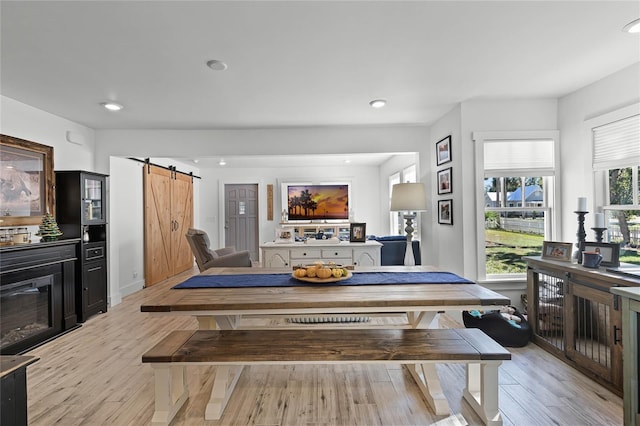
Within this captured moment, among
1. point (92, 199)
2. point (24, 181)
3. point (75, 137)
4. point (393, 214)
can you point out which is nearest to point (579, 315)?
point (393, 214)

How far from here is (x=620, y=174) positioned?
2.72 m

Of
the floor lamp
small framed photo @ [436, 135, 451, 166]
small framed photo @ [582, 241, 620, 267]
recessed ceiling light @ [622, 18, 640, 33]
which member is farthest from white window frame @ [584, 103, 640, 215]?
the floor lamp

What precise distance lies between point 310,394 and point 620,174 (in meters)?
3.10

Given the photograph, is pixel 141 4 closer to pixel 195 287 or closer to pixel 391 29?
pixel 391 29

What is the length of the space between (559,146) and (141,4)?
12.5 feet

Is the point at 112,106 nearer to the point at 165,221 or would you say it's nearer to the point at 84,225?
the point at 84,225

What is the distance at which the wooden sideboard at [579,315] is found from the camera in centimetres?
209

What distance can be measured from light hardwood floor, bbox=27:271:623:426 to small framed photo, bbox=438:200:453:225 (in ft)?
4.82

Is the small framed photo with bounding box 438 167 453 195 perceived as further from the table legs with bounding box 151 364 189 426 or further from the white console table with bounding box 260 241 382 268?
the table legs with bounding box 151 364 189 426

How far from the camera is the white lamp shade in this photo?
12.9 feet

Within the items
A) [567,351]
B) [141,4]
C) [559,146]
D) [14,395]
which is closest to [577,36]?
[559,146]

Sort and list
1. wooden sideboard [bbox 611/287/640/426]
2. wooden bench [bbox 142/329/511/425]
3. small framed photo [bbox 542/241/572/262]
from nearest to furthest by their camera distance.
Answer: wooden sideboard [bbox 611/287/640/426] → wooden bench [bbox 142/329/511/425] → small framed photo [bbox 542/241/572/262]

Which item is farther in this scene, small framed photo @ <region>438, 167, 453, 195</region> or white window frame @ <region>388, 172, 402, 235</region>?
white window frame @ <region>388, 172, 402, 235</region>

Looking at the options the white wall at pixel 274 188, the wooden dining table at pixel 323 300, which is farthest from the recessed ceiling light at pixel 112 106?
the white wall at pixel 274 188
